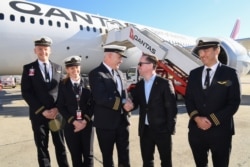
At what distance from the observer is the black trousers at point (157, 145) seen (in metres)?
2.81

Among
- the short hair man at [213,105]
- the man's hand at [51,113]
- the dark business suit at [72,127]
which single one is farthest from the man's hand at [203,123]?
the man's hand at [51,113]

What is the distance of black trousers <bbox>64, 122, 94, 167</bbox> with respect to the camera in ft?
10.00

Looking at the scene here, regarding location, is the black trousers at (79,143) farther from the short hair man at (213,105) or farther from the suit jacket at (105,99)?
the short hair man at (213,105)

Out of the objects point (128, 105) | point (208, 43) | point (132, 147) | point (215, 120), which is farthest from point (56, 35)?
point (215, 120)

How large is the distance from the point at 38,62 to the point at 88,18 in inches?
339

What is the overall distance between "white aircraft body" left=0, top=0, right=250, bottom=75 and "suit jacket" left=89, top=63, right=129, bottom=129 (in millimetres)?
5661

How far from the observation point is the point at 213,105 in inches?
105

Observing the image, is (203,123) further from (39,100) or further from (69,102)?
(39,100)

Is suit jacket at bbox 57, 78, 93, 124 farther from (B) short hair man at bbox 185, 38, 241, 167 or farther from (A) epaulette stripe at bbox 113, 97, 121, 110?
(B) short hair man at bbox 185, 38, 241, 167

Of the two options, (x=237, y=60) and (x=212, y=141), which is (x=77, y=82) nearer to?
(x=212, y=141)

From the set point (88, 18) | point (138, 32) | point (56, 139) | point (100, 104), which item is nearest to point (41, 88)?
point (56, 139)

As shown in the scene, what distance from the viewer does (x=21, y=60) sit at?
940 cm

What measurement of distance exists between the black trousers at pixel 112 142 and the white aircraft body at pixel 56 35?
5.71 meters

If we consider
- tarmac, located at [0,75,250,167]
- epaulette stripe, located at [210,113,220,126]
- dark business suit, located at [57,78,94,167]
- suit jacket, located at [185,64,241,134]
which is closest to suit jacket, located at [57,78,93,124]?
dark business suit, located at [57,78,94,167]
